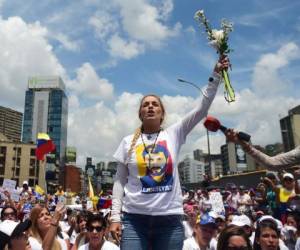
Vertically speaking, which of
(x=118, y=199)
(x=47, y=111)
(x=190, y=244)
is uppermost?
(x=47, y=111)

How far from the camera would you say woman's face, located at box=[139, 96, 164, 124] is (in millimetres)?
3553

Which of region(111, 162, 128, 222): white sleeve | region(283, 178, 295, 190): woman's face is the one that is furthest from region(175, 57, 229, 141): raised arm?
region(283, 178, 295, 190): woman's face

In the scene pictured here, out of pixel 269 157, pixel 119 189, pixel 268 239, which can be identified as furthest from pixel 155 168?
pixel 268 239

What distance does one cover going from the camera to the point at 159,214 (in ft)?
10.5

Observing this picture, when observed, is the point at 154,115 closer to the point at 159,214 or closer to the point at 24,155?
the point at 159,214

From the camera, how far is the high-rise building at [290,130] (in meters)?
70.6

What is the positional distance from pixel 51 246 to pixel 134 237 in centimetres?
176

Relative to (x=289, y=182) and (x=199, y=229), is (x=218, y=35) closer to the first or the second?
(x=199, y=229)

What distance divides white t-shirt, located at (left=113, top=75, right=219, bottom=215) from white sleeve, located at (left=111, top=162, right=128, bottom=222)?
6 cm

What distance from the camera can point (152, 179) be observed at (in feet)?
10.8

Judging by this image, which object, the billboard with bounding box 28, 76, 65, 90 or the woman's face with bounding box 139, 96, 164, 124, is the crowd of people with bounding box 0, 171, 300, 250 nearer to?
the woman's face with bounding box 139, 96, 164, 124

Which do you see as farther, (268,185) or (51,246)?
(268,185)

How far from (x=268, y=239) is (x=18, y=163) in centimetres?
10110

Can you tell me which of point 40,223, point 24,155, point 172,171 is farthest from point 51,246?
point 24,155
